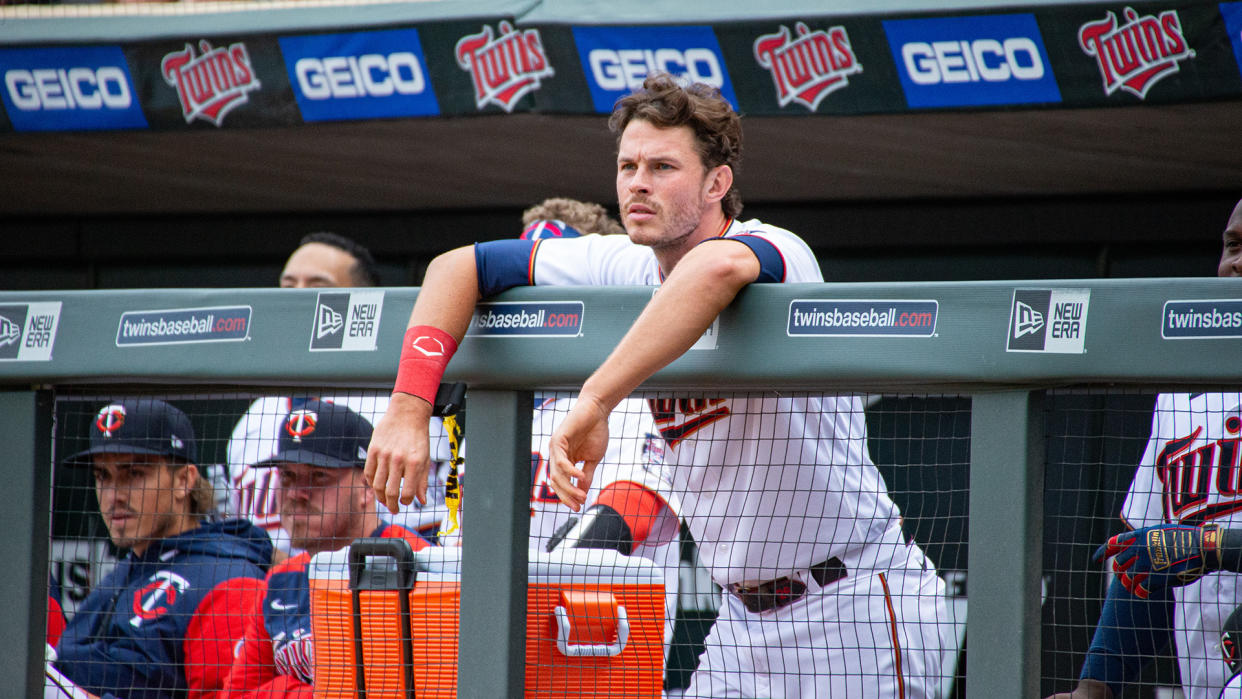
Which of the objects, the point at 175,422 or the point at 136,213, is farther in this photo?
the point at 136,213

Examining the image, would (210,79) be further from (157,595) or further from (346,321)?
(346,321)

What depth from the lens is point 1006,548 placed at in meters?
1.58

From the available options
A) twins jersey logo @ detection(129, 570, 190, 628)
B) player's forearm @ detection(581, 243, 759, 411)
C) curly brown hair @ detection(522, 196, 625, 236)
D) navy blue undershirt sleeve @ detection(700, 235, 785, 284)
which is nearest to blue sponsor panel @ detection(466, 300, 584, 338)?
player's forearm @ detection(581, 243, 759, 411)

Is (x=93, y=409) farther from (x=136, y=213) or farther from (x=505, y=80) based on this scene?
(x=136, y=213)

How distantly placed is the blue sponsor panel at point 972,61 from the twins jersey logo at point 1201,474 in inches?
62.6

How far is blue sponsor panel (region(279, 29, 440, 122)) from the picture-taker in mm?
4184

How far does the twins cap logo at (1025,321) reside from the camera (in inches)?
62.1

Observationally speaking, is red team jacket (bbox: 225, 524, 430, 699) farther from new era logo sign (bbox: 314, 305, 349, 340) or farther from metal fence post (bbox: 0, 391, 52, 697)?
new era logo sign (bbox: 314, 305, 349, 340)

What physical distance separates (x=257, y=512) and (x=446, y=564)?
2.08 meters

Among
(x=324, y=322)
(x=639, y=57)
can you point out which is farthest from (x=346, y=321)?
(x=639, y=57)

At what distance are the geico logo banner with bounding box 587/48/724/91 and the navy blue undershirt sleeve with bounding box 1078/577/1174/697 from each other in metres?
2.32

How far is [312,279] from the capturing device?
13.2 feet

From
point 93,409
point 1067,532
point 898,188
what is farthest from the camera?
point 898,188

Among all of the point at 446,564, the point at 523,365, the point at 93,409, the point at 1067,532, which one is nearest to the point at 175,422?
the point at 93,409
